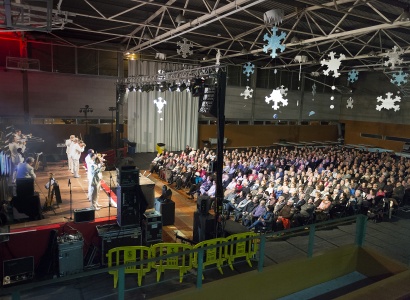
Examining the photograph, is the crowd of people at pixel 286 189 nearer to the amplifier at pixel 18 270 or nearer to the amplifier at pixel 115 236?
the amplifier at pixel 115 236

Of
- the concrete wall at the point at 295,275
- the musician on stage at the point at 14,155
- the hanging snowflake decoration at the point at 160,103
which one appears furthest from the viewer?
the hanging snowflake decoration at the point at 160,103

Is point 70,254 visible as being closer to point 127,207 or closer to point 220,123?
point 127,207

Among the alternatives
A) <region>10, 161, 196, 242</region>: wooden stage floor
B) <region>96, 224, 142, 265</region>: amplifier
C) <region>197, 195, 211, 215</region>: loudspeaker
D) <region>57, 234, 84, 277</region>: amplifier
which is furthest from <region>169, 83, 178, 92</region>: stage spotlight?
<region>57, 234, 84, 277</region>: amplifier

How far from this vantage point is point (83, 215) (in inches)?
268

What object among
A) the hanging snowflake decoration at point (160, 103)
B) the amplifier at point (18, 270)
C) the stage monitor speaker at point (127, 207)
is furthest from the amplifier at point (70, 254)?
the hanging snowflake decoration at point (160, 103)

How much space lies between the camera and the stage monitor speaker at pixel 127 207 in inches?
278

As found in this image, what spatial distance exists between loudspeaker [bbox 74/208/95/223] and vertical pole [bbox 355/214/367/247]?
554cm

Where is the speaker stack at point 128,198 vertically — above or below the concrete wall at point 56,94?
below

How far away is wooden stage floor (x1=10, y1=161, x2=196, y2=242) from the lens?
8.08 m

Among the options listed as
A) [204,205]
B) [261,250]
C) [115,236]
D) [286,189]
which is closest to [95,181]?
[115,236]

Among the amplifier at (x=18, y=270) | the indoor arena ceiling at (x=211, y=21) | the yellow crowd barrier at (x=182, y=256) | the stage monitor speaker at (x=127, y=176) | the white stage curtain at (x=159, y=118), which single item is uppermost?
the indoor arena ceiling at (x=211, y=21)

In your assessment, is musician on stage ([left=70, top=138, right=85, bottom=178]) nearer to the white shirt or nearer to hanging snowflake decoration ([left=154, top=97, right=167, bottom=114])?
the white shirt

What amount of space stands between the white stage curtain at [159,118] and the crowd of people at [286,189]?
3.58 m

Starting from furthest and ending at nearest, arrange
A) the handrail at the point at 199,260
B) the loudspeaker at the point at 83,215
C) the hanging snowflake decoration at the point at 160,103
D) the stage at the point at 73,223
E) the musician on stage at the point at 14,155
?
the hanging snowflake decoration at the point at 160,103 → the musician on stage at the point at 14,155 → the loudspeaker at the point at 83,215 → the stage at the point at 73,223 → the handrail at the point at 199,260
